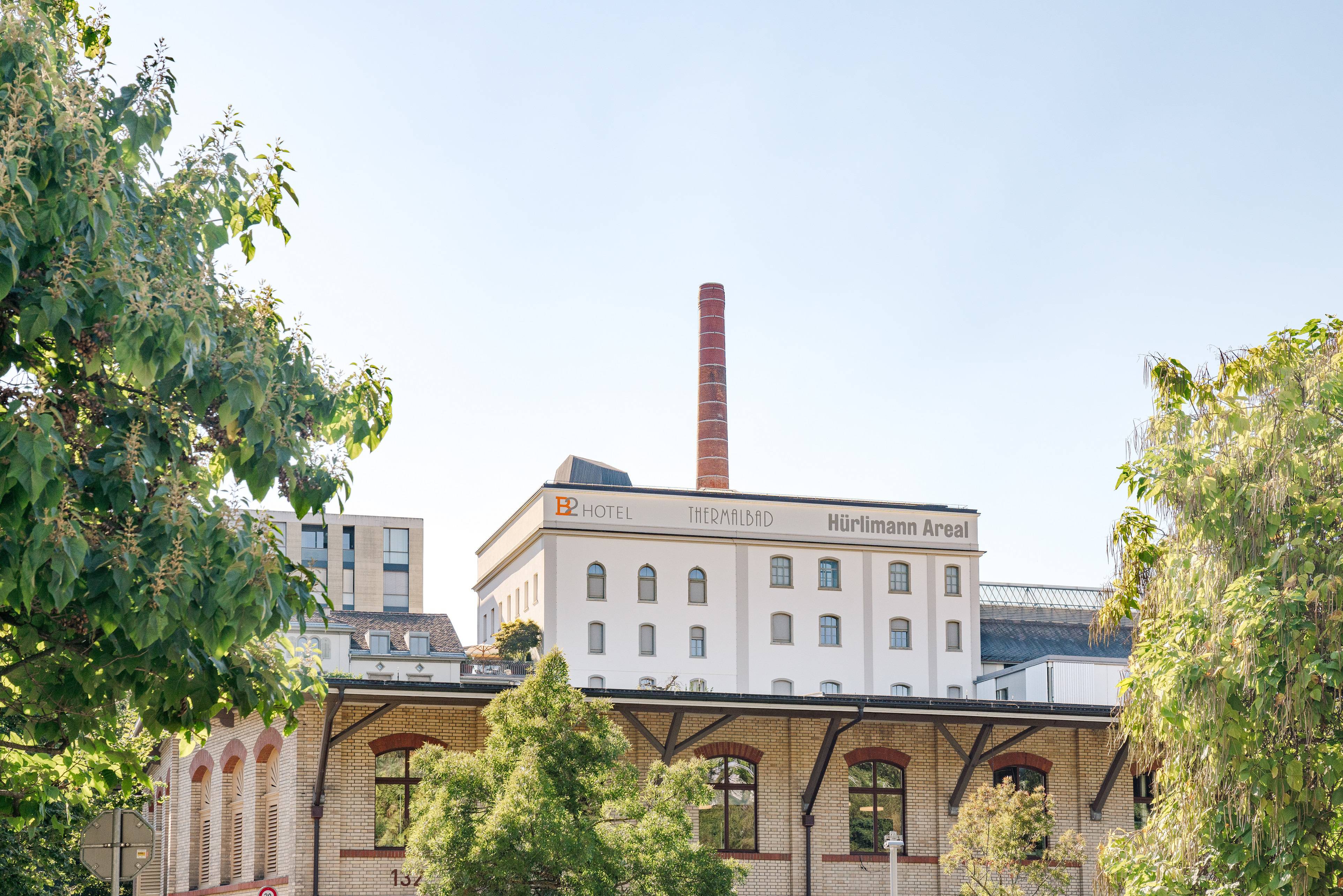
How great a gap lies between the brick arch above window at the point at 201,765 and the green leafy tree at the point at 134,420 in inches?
970

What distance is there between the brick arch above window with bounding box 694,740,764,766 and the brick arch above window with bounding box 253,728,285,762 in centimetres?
825

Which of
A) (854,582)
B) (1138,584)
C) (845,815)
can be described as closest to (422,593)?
(854,582)

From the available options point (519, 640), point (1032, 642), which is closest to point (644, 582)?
point (519, 640)

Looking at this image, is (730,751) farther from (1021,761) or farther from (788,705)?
(1021,761)

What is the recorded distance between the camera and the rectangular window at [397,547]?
336 ft

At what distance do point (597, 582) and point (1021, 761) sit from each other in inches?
1239

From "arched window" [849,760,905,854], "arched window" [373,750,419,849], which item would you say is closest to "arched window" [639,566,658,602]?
"arched window" [849,760,905,854]

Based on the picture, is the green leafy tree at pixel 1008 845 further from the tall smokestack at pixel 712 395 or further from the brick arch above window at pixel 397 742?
the tall smokestack at pixel 712 395

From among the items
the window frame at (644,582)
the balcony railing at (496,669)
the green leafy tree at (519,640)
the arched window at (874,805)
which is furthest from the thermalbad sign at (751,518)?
the arched window at (874,805)

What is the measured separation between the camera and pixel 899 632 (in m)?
64.2

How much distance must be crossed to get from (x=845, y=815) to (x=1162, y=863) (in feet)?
56.2

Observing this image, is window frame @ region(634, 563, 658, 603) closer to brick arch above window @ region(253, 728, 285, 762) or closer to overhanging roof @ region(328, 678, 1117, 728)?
overhanging roof @ region(328, 678, 1117, 728)

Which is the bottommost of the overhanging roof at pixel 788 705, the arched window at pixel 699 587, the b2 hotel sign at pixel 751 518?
the overhanging roof at pixel 788 705

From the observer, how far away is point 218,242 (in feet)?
31.9
